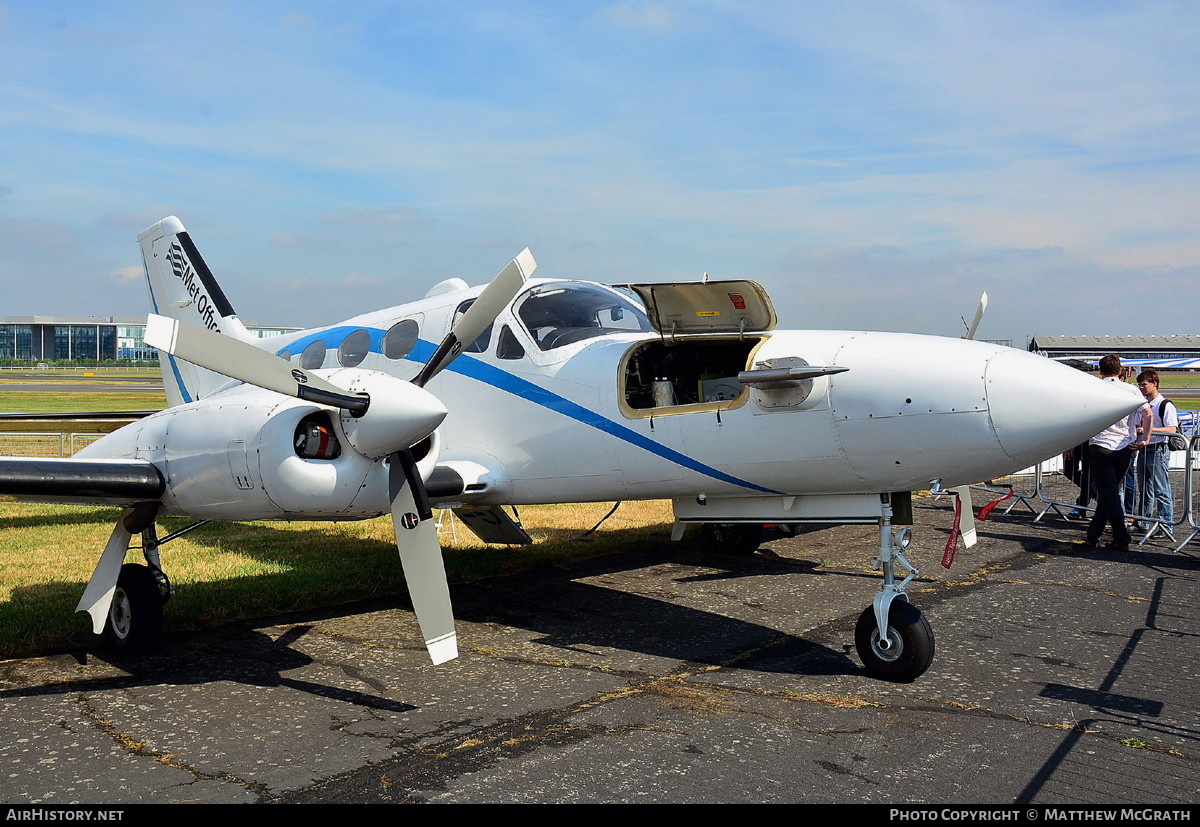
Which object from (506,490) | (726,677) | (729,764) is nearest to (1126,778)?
(729,764)

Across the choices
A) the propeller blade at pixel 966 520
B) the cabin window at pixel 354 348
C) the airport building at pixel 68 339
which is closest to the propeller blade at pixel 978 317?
the propeller blade at pixel 966 520

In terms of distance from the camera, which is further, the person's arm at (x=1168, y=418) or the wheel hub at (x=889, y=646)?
the person's arm at (x=1168, y=418)

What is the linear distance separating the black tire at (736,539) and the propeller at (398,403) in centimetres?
514

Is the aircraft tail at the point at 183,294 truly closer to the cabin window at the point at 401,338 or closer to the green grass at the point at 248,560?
the green grass at the point at 248,560

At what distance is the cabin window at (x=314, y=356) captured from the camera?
9461mm

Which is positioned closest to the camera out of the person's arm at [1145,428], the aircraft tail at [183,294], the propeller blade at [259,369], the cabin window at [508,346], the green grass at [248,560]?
the propeller blade at [259,369]

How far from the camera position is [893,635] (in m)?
6.18

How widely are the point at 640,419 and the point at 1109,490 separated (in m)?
7.41

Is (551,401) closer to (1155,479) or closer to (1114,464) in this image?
(1114,464)

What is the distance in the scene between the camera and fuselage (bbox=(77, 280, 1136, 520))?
590cm

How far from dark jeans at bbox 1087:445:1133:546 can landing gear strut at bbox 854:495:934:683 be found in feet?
21.1

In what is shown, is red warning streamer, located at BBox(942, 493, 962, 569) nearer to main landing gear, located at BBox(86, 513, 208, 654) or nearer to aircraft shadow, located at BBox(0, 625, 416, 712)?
aircraft shadow, located at BBox(0, 625, 416, 712)

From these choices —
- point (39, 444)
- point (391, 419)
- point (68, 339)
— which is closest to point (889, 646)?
point (391, 419)

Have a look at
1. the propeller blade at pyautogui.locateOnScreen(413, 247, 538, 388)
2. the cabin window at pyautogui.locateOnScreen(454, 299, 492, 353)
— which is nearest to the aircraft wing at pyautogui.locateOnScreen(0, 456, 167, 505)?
the propeller blade at pyautogui.locateOnScreen(413, 247, 538, 388)
